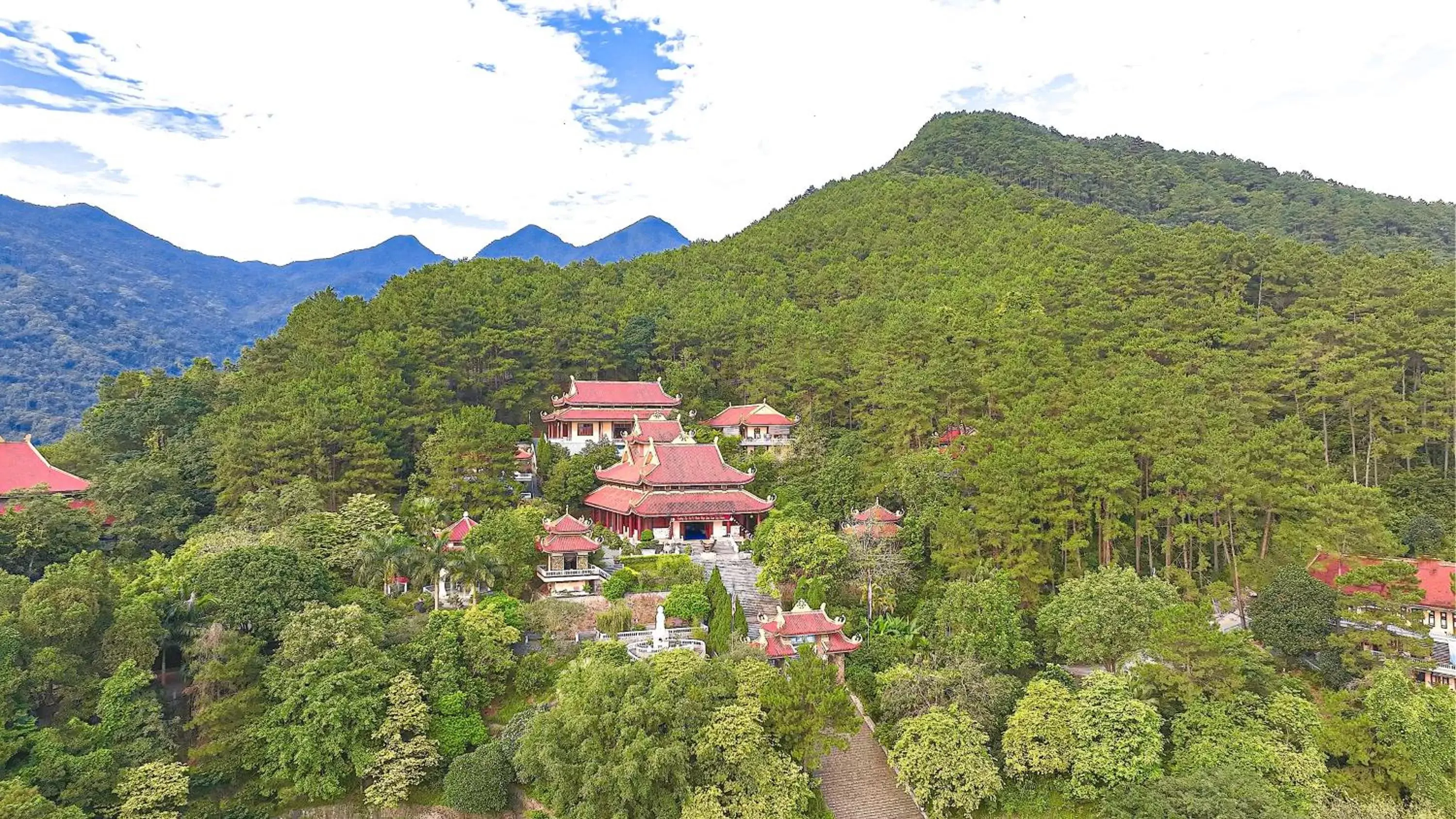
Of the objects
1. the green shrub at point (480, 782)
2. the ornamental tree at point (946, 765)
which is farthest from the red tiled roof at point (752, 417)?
the green shrub at point (480, 782)

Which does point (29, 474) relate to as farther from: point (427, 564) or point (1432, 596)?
point (1432, 596)

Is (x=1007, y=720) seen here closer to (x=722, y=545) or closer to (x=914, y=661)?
(x=914, y=661)

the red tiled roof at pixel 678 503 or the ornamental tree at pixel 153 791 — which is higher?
the red tiled roof at pixel 678 503

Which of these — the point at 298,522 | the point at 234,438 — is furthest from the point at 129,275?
the point at 298,522

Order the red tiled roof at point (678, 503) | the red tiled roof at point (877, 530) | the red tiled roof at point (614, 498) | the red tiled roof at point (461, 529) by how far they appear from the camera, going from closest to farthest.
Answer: the red tiled roof at point (877, 530)
the red tiled roof at point (461, 529)
the red tiled roof at point (678, 503)
the red tiled roof at point (614, 498)

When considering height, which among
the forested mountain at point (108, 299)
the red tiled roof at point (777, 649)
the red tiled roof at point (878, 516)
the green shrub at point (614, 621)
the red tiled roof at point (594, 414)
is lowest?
the red tiled roof at point (777, 649)

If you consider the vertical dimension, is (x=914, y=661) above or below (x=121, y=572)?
below

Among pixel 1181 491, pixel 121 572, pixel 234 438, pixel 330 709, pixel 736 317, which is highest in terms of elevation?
pixel 736 317

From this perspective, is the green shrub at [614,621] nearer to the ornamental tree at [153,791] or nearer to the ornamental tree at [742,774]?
the ornamental tree at [742,774]
